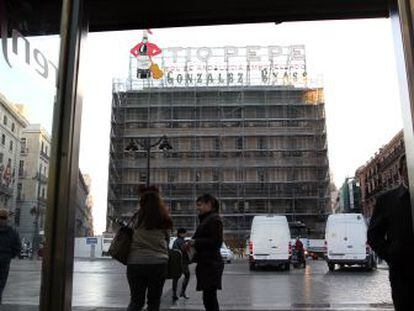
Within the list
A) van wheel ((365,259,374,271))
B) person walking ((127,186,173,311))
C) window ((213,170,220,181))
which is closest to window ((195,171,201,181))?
window ((213,170,220,181))

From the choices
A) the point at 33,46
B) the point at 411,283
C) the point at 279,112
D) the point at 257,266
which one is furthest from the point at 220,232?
the point at 279,112

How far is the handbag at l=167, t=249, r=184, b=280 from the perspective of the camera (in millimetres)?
5336

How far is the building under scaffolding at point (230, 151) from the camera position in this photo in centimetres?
5438

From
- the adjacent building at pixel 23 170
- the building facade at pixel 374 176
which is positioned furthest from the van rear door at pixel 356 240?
the building facade at pixel 374 176

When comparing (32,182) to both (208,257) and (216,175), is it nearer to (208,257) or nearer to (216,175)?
(208,257)

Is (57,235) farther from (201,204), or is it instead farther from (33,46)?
(201,204)

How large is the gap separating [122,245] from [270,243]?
22863 millimetres

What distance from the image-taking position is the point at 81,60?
287cm

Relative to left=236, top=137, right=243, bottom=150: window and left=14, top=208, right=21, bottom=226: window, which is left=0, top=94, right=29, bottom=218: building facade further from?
left=236, top=137, right=243, bottom=150: window

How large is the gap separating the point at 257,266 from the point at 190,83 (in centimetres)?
3310

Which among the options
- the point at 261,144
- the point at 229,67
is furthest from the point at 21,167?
the point at 229,67

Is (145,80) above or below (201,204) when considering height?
above

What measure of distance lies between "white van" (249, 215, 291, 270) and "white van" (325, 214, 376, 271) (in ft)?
7.71

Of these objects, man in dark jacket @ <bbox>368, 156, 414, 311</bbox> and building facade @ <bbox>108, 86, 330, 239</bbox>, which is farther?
building facade @ <bbox>108, 86, 330, 239</bbox>
